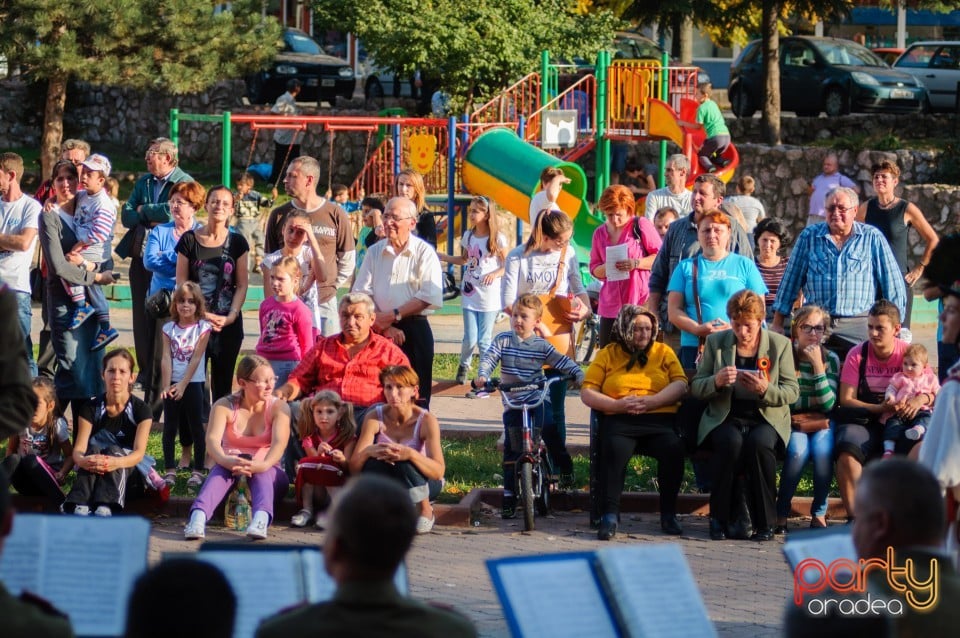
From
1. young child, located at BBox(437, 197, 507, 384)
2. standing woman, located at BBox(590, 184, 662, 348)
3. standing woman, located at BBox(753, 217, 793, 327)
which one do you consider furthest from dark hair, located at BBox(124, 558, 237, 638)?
young child, located at BBox(437, 197, 507, 384)

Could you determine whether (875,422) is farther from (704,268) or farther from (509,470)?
(509,470)

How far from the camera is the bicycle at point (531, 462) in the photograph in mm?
8500

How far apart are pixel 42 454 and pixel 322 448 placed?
1.75 metres

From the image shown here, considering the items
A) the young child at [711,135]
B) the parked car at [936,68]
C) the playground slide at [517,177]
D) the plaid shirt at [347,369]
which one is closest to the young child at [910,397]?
the plaid shirt at [347,369]

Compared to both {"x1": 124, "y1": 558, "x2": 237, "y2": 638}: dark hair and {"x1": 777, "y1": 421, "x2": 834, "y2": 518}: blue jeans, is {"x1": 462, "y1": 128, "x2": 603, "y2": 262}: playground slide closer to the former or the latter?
{"x1": 777, "y1": 421, "x2": 834, "y2": 518}: blue jeans

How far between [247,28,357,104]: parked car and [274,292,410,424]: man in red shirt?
71.2 ft

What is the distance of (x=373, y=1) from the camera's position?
26250 millimetres

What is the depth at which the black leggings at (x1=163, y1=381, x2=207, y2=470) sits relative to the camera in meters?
9.52

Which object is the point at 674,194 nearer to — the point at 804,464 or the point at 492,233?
the point at 492,233

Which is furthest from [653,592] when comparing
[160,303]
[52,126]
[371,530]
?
[52,126]

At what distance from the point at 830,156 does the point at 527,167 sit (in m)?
5.07

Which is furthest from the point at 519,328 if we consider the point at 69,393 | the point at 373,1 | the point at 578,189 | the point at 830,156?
the point at 373,1

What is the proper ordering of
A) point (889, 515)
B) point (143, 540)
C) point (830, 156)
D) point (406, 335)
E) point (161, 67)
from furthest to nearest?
point (161, 67) < point (830, 156) < point (406, 335) < point (143, 540) < point (889, 515)

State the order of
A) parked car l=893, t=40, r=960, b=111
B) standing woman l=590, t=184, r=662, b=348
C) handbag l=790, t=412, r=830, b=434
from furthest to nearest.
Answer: parked car l=893, t=40, r=960, b=111 < standing woman l=590, t=184, r=662, b=348 < handbag l=790, t=412, r=830, b=434
